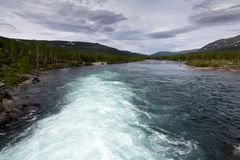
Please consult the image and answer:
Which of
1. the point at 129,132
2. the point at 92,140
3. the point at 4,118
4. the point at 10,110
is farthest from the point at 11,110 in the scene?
the point at 129,132

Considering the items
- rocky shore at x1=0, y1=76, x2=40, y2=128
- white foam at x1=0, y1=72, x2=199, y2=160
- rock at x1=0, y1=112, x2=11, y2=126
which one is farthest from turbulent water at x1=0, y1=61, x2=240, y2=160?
rock at x1=0, y1=112, x2=11, y2=126

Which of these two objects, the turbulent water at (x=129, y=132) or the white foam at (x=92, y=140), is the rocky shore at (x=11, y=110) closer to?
the turbulent water at (x=129, y=132)

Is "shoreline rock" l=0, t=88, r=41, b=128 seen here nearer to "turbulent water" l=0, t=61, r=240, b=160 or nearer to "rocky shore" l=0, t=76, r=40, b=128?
"rocky shore" l=0, t=76, r=40, b=128

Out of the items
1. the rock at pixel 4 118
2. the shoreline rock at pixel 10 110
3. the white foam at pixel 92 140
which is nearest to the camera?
the white foam at pixel 92 140

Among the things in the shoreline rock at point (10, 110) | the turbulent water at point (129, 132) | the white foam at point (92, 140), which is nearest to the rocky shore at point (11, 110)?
the shoreline rock at point (10, 110)

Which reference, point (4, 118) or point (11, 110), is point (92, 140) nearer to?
point (4, 118)

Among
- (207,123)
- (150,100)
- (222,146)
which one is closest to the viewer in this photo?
(222,146)

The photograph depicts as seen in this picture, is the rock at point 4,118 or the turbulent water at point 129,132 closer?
the turbulent water at point 129,132

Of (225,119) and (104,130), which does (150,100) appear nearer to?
(225,119)

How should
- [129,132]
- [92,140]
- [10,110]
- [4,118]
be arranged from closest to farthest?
[92,140] < [129,132] < [4,118] < [10,110]

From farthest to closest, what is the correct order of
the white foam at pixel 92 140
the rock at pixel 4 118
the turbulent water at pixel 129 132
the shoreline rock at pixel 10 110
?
the shoreline rock at pixel 10 110 < the rock at pixel 4 118 < the turbulent water at pixel 129 132 < the white foam at pixel 92 140

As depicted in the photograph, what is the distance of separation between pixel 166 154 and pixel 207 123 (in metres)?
10.5

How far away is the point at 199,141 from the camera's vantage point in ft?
64.9

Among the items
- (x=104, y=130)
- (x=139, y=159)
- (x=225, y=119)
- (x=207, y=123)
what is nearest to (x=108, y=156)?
(x=139, y=159)
